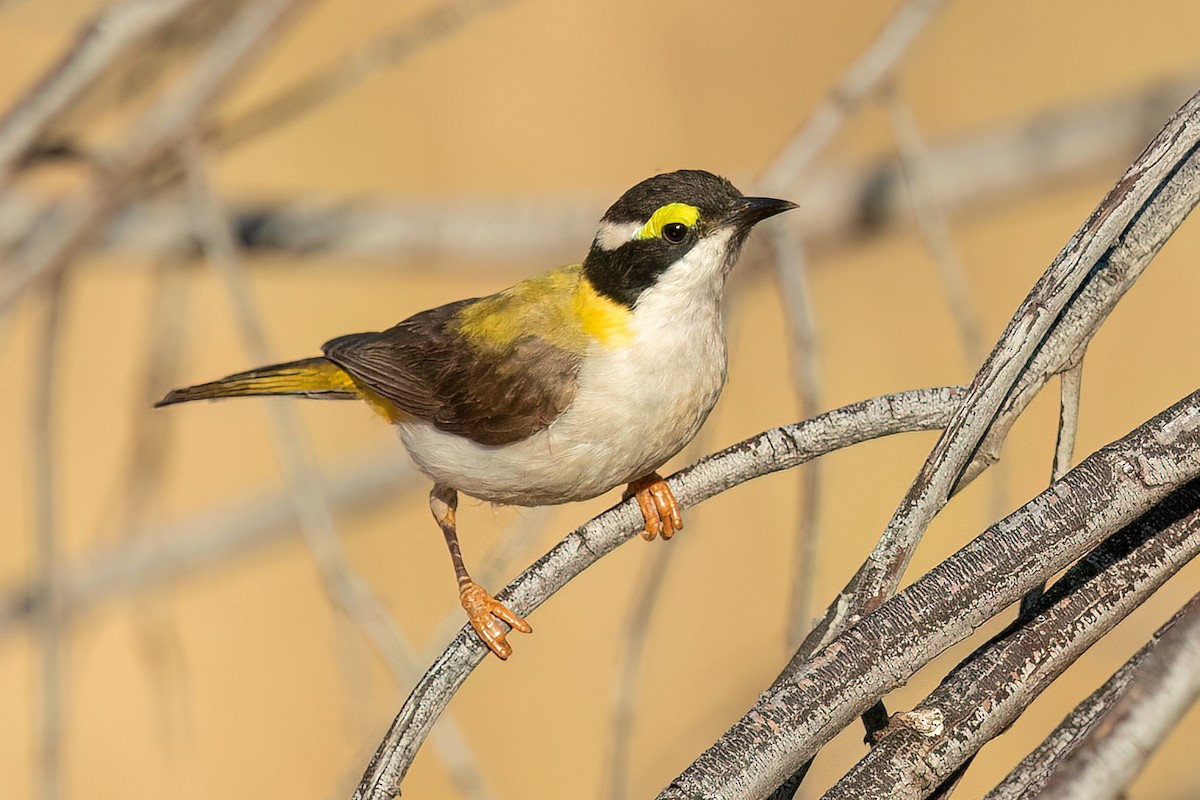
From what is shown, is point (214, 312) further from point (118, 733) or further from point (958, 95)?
point (958, 95)

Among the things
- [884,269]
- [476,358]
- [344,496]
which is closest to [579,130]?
[884,269]

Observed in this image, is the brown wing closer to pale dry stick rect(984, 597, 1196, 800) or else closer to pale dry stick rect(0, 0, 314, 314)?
pale dry stick rect(0, 0, 314, 314)

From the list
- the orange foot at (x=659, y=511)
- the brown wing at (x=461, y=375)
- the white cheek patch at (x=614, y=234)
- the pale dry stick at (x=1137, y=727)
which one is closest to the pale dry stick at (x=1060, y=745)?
the pale dry stick at (x=1137, y=727)

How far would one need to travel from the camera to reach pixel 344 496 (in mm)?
5410

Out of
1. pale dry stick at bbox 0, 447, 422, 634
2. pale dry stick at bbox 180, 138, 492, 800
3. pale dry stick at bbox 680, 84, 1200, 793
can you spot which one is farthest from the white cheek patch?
pale dry stick at bbox 0, 447, 422, 634

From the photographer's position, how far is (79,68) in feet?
11.0

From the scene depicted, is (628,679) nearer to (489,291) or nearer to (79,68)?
(79,68)

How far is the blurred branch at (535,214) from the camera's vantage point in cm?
482

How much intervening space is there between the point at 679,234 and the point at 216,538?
294 cm

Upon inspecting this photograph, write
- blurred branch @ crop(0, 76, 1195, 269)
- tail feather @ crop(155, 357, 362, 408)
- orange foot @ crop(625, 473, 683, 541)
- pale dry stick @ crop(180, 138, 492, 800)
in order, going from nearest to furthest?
pale dry stick @ crop(180, 138, 492, 800), orange foot @ crop(625, 473, 683, 541), tail feather @ crop(155, 357, 362, 408), blurred branch @ crop(0, 76, 1195, 269)

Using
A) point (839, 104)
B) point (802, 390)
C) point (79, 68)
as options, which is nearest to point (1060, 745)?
point (802, 390)

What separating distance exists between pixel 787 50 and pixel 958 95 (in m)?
1.00

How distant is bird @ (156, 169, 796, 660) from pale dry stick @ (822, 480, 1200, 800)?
1.37 m

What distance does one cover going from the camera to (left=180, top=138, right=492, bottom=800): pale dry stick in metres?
2.63
